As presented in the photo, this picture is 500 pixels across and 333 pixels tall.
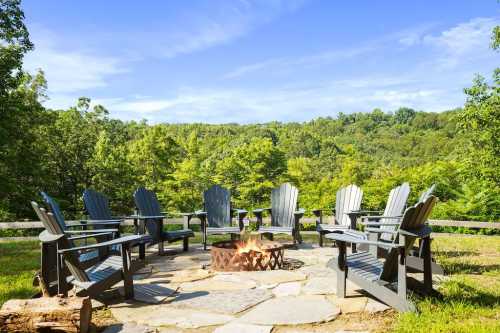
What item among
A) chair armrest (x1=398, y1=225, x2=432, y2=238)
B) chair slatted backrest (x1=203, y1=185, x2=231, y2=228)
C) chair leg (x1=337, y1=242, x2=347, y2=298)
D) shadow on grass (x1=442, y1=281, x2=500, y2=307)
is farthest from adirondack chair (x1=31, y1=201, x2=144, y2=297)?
chair slatted backrest (x1=203, y1=185, x2=231, y2=228)

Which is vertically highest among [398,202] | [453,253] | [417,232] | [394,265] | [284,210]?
[398,202]

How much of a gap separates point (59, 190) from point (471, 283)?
17.7m

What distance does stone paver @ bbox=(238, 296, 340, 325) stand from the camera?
9.32ft

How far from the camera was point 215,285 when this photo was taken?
13.0ft

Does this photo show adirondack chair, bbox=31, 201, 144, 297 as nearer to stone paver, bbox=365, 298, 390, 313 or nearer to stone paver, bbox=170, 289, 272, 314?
stone paver, bbox=170, 289, 272, 314

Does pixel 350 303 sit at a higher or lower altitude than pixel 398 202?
lower

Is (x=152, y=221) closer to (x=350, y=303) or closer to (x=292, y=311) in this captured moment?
(x=292, y=311)

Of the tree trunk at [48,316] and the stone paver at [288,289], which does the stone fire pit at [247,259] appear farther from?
the tree trunk at [48,316]

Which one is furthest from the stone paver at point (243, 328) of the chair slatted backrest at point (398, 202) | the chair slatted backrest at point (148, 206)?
the chair slatted backrest at point (148, 206)

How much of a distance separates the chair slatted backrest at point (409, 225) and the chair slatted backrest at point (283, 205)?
3332 millimetres

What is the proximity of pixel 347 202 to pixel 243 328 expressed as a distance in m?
3.95

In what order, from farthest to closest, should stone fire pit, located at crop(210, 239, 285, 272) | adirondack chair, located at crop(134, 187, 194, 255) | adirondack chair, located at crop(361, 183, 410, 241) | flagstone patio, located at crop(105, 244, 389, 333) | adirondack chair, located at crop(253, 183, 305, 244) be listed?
adirondack chair, located at crop(253, 183, 305, 244) < adirondack chair, located at crop(134, 187, 194, 255) < stone fire pit, located at crop(210, 239, 285, 272) < adirondack chair, located at crop(361, 183, 410, 241) < flagstone patio, located at crop(105, 244, 389, 333)

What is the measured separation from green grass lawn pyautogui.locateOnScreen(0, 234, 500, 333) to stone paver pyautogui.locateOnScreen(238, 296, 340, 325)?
498mm

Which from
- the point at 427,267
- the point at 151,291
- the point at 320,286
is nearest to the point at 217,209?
the point at 151,291
